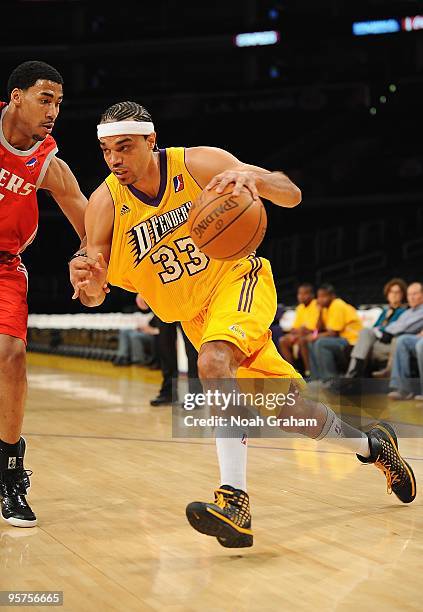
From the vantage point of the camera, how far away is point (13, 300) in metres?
3.61

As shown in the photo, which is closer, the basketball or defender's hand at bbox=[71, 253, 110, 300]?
the basketball

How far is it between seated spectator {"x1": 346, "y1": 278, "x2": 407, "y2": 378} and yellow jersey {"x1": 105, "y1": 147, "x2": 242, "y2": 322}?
5254mm

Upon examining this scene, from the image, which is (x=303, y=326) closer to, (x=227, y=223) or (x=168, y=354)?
(x=168, y=354)

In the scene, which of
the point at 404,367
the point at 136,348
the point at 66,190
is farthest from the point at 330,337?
the point at 66,190

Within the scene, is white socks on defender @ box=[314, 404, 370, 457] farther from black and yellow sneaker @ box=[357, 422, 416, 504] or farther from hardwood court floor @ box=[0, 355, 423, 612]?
hardwood court floor @ box=[0, 355, 423, 612]

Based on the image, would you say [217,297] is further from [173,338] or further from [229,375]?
[173,338]

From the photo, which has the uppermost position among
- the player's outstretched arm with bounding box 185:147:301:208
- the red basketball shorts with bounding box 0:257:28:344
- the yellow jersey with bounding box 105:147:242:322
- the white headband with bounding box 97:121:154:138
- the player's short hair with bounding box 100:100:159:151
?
the player's short hair with bounding box 100:100:159:151

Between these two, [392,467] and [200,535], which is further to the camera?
[392,467]

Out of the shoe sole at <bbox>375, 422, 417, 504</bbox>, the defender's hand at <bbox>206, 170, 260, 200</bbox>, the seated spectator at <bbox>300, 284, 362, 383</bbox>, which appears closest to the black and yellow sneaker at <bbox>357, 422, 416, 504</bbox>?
the shoe sole at <bbox>375, 422, 417, 504</bbox>

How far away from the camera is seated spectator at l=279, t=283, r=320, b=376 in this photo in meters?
9.68

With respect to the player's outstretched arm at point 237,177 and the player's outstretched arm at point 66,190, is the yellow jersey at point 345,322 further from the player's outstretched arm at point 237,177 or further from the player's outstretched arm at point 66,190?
the player's outstretched arm at point 237,177

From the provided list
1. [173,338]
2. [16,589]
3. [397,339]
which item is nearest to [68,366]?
[173,338]

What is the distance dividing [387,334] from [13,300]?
5.58 meters

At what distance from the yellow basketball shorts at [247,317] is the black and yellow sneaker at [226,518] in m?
0.58
